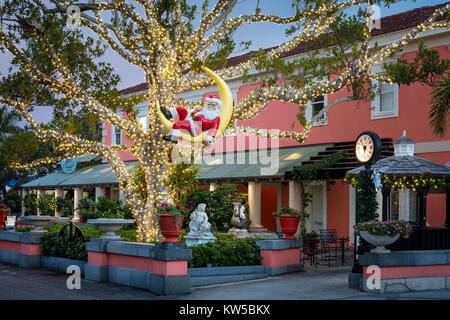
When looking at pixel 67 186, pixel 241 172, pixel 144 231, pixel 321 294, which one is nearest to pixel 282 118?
pixel 241 172

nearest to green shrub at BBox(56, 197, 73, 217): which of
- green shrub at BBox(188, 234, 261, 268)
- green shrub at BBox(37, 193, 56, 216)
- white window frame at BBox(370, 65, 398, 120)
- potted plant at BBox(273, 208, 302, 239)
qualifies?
green shrub at BBox(37, 193, 56, 216)

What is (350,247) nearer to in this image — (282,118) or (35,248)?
(282,118)

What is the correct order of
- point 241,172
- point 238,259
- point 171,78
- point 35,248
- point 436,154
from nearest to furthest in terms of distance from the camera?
point 238,259
point 171,78
point 35,248
point 436,154
point 241,172

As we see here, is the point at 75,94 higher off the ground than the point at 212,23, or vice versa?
the point at 212,23

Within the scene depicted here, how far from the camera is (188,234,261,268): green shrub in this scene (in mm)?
13923

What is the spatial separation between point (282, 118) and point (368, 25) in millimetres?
9864

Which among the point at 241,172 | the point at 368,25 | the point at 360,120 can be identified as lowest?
the point at 241,172

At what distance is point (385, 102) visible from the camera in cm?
2095

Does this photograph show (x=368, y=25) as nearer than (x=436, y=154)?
Yes

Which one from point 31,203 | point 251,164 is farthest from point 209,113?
point 31,203

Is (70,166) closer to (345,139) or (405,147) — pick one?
(345,139)

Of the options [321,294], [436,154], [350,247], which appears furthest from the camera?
[350,247]

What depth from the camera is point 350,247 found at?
20938 mm

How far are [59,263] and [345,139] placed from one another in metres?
11.8
